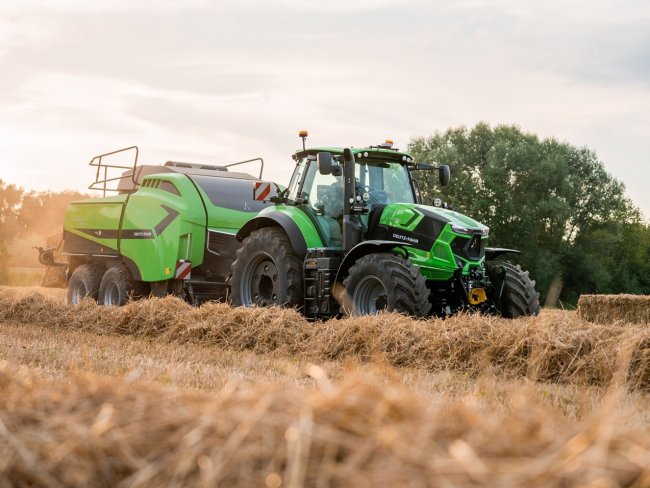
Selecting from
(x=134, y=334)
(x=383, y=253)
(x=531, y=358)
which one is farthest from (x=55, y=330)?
(x=531, y=358)

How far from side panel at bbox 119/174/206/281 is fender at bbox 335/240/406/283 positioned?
152 inches

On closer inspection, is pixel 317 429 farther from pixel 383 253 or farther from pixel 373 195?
pixel 373 195

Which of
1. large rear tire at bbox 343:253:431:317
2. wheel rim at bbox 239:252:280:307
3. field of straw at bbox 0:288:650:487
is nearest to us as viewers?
field of straw at bbox 0:288:650:487

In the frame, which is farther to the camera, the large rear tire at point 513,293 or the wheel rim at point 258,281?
the wheel rim at point 258,281

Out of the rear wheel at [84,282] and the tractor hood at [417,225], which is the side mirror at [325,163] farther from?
the rear wheel at [84,282]

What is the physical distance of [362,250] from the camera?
404 inches

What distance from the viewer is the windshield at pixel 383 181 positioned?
36.2 feet

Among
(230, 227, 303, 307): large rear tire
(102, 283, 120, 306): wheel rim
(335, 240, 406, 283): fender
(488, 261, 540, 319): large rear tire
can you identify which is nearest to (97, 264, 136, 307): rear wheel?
(102, 283, 120, 306): wheel rim

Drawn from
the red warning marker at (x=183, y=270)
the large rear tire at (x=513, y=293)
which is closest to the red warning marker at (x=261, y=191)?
the red warning marker at (x=183, y=270)

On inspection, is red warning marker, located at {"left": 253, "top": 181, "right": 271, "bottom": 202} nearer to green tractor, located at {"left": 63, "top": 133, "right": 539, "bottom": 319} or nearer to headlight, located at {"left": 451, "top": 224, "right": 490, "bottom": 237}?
green tractor, located at {"left": 63, "top": 133, "right": 539, "bottom": 319}

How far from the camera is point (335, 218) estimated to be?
11.1 metres

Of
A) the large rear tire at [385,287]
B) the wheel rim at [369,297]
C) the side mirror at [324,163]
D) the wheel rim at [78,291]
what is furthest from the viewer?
the wheel rim at [78,291]

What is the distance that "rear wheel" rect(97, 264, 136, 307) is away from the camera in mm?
14281

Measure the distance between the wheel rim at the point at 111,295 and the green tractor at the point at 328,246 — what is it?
0.34 m
